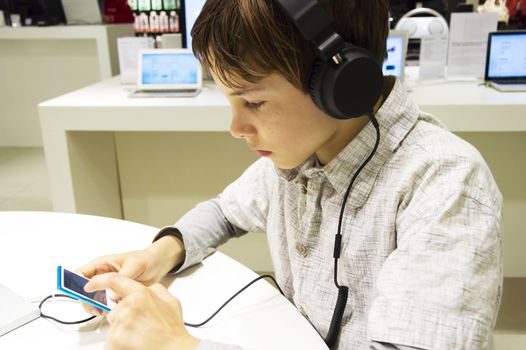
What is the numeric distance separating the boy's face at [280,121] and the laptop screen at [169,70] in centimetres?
121

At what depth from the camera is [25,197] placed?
3.01 m

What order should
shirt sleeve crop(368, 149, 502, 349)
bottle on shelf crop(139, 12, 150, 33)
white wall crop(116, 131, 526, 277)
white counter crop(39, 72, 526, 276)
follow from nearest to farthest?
shirt sleeve crop(368, 149, 502, 349) → white counter crop(39, 72, 526, 276) → white wall crop(116, 131, 526, 277) → bottle on shelf crop(139, 12, 150, 33)

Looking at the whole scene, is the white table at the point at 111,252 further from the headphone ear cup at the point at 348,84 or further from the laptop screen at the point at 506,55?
the laptop screen at the point at 506,55

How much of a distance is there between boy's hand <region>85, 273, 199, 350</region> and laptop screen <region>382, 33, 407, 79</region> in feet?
4.27

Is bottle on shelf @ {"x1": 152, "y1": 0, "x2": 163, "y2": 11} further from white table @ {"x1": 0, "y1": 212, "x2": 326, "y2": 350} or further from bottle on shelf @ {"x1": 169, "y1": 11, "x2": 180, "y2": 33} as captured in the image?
white table @ {"x1": 0, "y1": 212, "x2": 326, "y2": 350}

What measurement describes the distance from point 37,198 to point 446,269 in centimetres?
290

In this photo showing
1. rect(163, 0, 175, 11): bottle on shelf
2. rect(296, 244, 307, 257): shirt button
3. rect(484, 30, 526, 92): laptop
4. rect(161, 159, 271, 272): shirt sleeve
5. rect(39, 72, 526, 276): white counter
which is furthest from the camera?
rect(163, 0, 175, 11): bottle on shelf

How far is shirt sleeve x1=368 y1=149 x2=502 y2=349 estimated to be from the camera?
0.50 meters

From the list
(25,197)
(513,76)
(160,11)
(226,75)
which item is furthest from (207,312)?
(25,197)

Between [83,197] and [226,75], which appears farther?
[83,197]

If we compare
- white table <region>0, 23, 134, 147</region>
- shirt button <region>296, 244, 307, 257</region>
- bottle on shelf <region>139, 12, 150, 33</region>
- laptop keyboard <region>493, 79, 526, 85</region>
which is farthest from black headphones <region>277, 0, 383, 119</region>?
white table <region>0, 23, 134, 147</region>

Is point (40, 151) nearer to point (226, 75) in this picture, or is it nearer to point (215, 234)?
point (215, 234)

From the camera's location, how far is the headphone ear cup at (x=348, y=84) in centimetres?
57

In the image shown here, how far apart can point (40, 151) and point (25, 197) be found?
3.29ft
